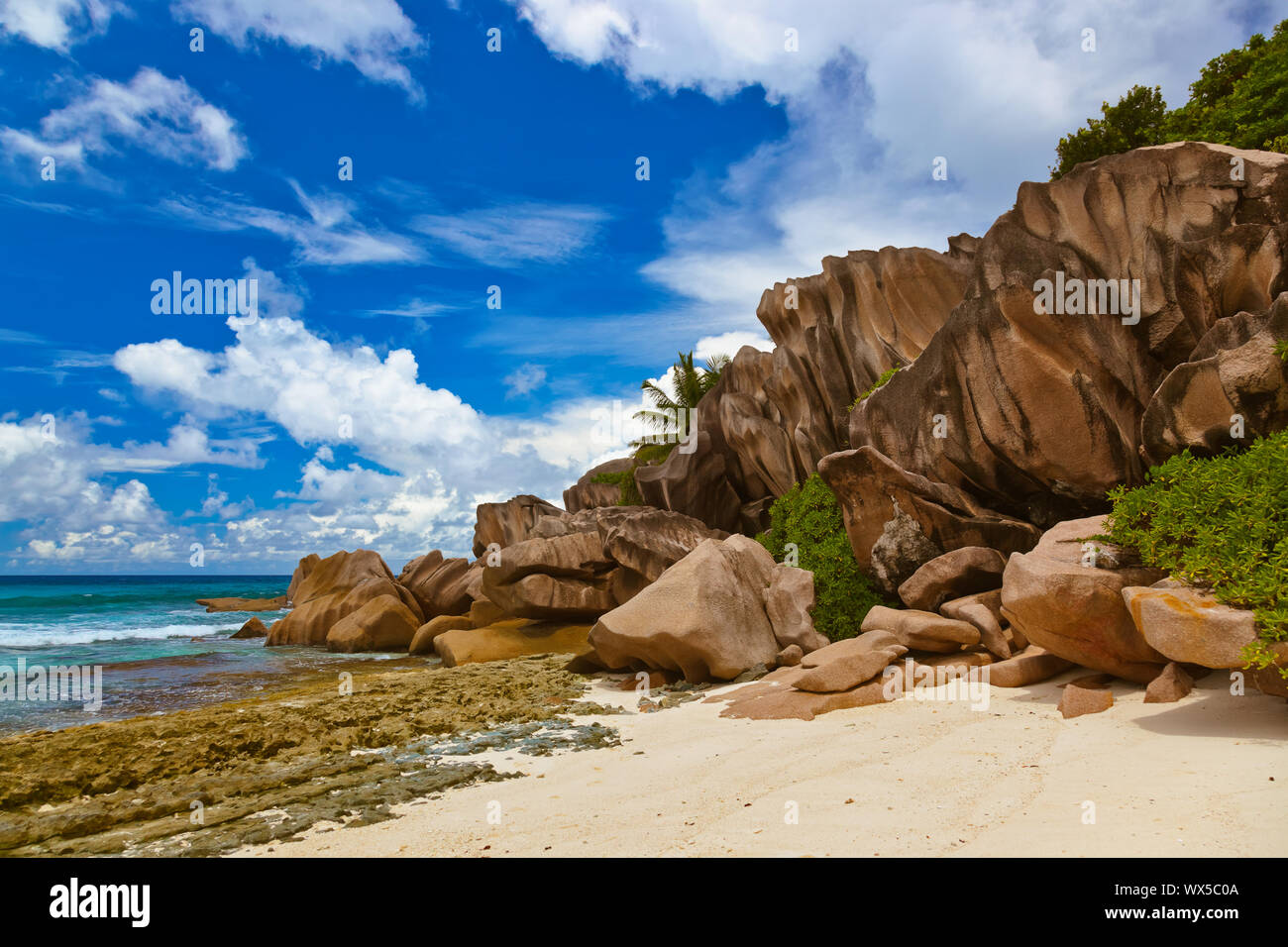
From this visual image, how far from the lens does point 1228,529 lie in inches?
242

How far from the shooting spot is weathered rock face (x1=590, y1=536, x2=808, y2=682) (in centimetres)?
1067

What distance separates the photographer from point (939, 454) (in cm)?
1196

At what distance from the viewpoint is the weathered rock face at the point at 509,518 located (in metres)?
32.3

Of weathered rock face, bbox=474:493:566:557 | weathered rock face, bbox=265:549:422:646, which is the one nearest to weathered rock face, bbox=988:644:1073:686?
weathered rock face, bbox=265:549:422:646

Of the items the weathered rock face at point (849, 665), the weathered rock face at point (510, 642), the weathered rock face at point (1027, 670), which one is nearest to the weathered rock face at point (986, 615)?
the weathered rock face at point (1027, 670)

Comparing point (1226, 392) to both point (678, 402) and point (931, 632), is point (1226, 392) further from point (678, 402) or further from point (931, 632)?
point (678, 402)

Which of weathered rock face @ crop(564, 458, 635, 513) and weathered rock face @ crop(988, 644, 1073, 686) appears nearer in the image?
weathered rock face @ crop(988, 644, 1073, 686)

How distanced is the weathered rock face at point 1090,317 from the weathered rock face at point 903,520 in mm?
576

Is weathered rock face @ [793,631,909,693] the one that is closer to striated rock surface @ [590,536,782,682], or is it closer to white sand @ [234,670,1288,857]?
white sand @ [234,670,1288,857]

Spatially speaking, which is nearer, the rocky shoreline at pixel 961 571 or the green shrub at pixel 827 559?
the rocky shoreline at pixel 961 571

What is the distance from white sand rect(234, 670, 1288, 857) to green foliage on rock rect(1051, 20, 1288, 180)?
709 inches

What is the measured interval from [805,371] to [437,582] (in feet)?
51.6

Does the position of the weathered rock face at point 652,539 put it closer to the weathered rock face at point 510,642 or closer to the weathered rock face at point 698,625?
the weathered rock face at point 510,642

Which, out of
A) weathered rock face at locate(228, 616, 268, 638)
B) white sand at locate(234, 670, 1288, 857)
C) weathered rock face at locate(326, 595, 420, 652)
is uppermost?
white sand at locate(234, 670, 1288, 857)
